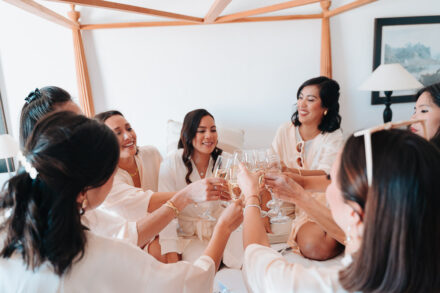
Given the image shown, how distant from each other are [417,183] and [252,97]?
2767 mm

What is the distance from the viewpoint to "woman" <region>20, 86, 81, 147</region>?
51.0 inches

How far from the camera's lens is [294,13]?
328 cm

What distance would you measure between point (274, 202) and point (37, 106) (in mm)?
1128

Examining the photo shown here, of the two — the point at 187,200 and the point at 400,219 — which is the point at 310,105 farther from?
the point at 400,219

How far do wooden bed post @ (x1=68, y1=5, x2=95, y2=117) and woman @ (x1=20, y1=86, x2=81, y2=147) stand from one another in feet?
5.36

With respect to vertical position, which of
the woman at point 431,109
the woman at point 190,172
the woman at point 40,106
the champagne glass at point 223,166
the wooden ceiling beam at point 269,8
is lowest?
the woman at point 190,172

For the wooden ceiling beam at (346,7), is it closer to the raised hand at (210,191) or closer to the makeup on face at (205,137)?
the makeup on face at (205,137)

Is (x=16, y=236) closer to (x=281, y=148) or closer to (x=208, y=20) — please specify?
(x=281, y=148)

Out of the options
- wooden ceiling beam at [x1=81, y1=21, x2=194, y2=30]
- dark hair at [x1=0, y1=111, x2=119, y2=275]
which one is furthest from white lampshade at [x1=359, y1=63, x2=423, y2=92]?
dark hair at [x1=0, y1=111, x2=119, y2=275]

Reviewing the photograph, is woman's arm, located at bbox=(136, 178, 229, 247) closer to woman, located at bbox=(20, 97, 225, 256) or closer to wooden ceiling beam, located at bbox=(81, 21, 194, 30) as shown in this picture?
woman, located at bbox=(20, 97, 225, 256)

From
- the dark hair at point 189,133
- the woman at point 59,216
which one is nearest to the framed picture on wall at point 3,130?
the dark hair at point 189,133

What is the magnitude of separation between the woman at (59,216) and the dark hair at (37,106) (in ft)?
1.68

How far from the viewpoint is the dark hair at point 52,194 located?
801 millimetres

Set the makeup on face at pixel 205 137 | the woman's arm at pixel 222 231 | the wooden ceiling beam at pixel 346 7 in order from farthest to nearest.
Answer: the wooden ceiling beam at pixel 346 7, the makeup on face at pixel 205 137, the woman's arm at pixel 222 231
